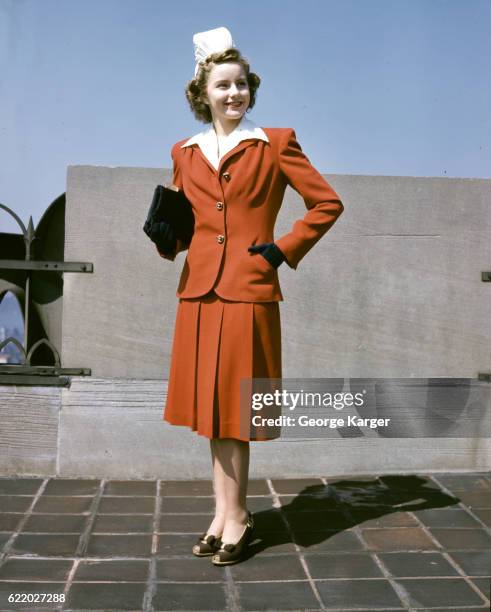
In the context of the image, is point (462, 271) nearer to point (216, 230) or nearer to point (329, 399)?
point (329, 399)

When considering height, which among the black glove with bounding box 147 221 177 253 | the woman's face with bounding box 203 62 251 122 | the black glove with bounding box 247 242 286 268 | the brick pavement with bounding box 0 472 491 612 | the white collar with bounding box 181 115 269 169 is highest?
the woman's face with bounding box 203 62 251 122

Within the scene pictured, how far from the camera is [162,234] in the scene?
3311mm

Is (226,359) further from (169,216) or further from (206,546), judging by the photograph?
(206,546)

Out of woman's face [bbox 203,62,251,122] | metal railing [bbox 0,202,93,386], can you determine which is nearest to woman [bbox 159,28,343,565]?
woman's face [bbox 203,62,251,122]

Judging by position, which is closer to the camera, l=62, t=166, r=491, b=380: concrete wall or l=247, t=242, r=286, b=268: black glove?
l=247, t=242, r=286, b=268: black glove

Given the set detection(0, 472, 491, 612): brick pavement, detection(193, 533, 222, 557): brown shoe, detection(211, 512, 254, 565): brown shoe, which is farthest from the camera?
detection(193, 533, 222, 557): brown shoe

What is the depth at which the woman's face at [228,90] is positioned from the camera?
3188 millimetres

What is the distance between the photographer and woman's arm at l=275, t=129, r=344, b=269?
Answer: 10.5 feet

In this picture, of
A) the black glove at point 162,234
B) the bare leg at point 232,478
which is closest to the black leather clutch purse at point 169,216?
the black glove at point 162,234

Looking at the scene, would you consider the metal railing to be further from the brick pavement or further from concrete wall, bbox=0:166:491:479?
the brick pavement

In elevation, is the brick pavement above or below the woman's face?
below

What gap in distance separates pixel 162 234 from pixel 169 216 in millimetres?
77

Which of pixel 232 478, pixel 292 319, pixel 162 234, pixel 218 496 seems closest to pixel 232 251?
pixel 162 234

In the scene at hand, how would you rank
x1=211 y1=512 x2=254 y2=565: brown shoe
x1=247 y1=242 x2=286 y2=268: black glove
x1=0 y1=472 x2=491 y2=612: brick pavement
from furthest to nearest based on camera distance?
x1=211 y1=512 x2=254 y2=565: brown shoe < x1=247 y1=242 x2=286 y2=268: black glove < x1=0 y1=472 x2=491 y2=612: brick pavement
